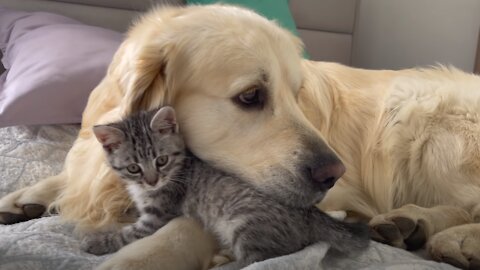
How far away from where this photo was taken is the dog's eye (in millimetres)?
1271

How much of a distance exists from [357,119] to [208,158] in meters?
0.62

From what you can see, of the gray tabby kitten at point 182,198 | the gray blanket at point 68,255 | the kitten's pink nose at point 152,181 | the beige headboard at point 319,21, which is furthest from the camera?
the beige headboard at point 319,21

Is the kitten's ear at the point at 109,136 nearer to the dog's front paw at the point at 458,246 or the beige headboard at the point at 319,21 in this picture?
the dog's front paw at the point at 458,246

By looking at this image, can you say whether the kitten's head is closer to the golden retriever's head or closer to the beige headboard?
the golden retriever's head

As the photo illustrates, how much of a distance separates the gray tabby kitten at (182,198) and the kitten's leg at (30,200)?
33 cm

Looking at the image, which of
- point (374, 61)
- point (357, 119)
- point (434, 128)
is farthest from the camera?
point (374, 61)

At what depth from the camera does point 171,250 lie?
1062mm

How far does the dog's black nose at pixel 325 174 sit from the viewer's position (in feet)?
3.79

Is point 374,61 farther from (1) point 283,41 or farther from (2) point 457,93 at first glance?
(1) point 283,41

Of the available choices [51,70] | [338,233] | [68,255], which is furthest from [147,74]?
[51,70]

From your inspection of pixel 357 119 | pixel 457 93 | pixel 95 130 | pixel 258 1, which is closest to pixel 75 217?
pixel 95 130

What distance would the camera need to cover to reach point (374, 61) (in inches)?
155

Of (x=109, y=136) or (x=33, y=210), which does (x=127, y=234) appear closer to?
(x=109, y=136)

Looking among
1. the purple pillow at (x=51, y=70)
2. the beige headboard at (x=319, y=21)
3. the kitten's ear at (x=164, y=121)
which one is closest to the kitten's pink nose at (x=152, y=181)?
the kitten's ear at (x=164, y=121)
